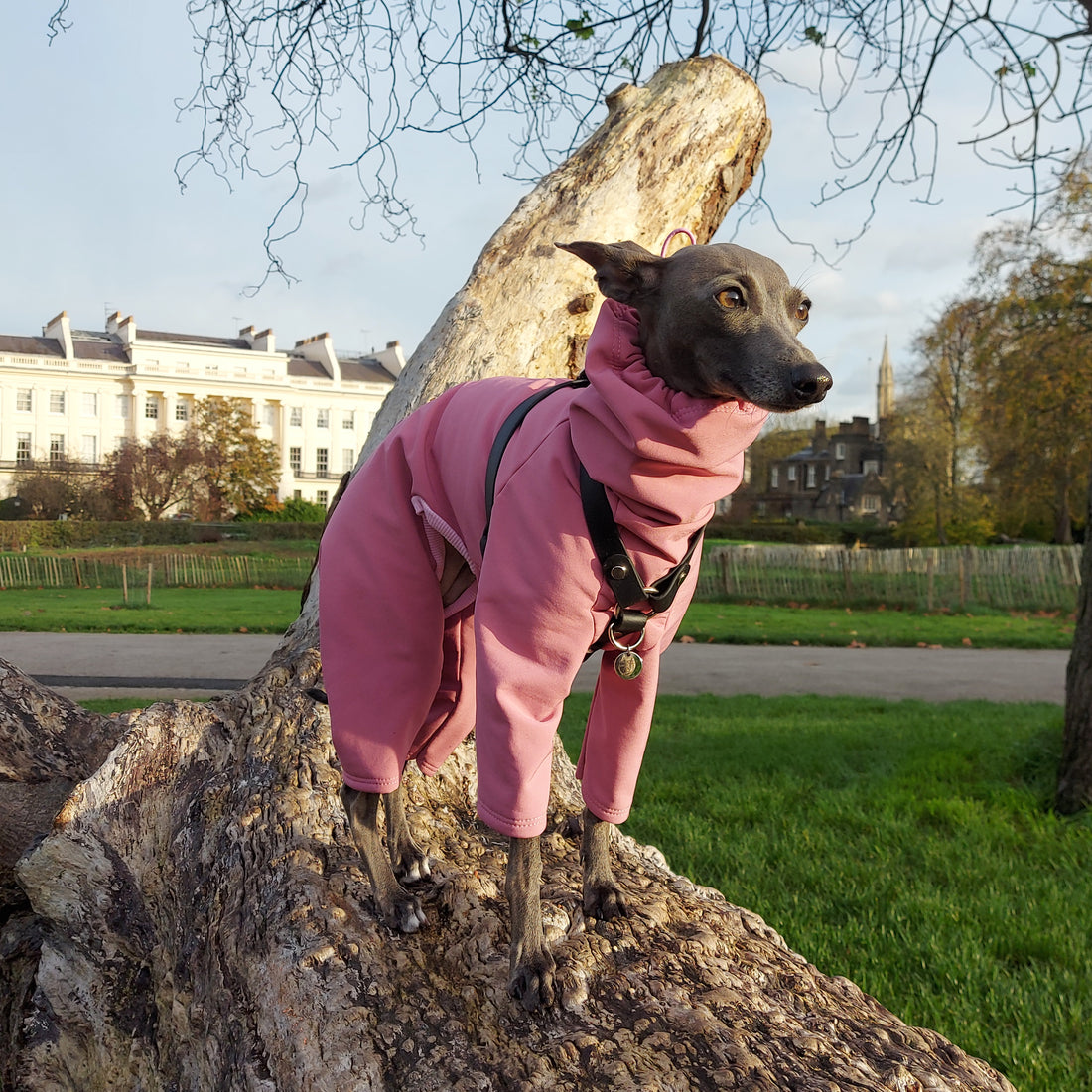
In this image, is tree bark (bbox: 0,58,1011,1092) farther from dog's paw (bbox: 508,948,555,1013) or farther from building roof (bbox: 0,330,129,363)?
building roof (bbox: 0,330,129,363)

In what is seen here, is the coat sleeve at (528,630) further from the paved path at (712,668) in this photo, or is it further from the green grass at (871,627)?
the green grass at (871,627)

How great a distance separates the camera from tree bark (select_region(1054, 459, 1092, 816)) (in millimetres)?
5387

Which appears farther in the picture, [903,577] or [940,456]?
[940,456]

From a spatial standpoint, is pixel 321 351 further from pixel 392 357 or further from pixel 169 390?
pixel 169 390

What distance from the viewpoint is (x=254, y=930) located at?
7.64ft

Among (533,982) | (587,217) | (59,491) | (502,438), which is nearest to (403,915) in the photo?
(533,982)

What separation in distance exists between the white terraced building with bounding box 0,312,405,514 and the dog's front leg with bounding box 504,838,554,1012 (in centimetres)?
495

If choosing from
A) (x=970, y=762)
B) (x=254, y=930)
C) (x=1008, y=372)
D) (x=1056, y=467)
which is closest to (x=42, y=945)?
(x=254, y=930)

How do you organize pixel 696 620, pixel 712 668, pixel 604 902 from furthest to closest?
pixel 696 620
pixel 712 668
pixel 604 902

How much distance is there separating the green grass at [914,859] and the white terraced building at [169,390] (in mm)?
3714

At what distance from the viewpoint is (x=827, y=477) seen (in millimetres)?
75938

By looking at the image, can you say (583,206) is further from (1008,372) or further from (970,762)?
(1008,372)

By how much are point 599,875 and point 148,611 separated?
9.21 metres

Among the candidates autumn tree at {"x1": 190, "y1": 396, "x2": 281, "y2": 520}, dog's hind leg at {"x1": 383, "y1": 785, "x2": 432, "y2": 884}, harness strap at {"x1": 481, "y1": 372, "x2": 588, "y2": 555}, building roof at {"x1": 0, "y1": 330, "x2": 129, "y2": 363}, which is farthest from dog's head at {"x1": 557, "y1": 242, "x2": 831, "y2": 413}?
building roof at {"x1": 0, "y1": 330, "x2": 129, "y2": 363}
